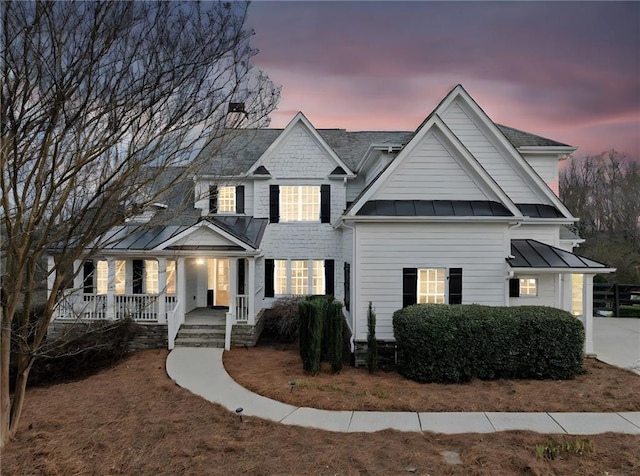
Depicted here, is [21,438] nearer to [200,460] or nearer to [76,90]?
[200,460]

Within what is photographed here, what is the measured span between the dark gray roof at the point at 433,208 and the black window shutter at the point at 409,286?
1558mm

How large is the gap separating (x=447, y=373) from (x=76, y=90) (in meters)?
8.74

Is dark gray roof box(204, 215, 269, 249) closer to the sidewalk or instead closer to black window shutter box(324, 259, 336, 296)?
black window shutter box(324, 259, 336, 296)

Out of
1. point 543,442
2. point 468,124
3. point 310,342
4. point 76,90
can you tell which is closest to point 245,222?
point 310,342

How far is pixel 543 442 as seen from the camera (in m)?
5.47

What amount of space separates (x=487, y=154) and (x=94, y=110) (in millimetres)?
11080

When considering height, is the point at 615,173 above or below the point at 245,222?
above

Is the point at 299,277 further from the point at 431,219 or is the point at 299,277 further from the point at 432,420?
the point at 432,420

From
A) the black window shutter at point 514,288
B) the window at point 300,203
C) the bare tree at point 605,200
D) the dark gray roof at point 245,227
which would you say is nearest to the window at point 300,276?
the dark gray roof at point 245,227

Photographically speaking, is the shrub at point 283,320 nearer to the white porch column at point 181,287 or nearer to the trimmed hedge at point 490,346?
the white porch column at point 181,287

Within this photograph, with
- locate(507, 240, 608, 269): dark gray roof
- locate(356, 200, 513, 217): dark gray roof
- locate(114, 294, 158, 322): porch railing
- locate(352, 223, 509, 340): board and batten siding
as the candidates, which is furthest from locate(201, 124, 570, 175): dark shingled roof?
locate(114, 294, 158, 322): porch railing

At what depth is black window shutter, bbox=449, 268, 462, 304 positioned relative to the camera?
975 cm

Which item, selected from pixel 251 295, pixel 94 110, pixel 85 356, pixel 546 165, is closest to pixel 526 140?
pixel 546 165

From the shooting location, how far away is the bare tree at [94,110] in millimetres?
4352
